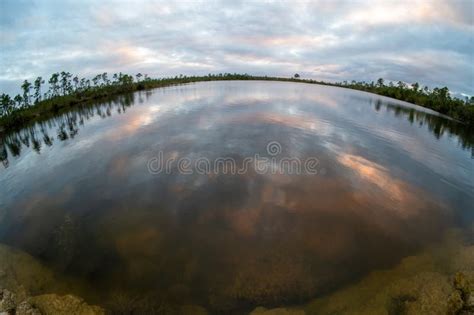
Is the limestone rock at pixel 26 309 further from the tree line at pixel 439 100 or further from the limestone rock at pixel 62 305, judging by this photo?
the tree line at pixel 439 100

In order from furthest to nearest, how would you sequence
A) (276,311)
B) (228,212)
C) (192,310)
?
(228,212), (192,310), (276,311)

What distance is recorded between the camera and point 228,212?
830 centimetres

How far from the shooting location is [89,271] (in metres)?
6.02

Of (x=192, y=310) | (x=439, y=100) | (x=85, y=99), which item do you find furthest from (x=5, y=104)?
(x=439, y=100)

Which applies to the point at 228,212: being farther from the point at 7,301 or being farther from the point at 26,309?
the point at 7,301

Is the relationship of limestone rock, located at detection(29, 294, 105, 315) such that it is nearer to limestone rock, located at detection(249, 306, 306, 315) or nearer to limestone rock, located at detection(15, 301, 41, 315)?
limestone rock, located at detection(15, 301, 41, 315)

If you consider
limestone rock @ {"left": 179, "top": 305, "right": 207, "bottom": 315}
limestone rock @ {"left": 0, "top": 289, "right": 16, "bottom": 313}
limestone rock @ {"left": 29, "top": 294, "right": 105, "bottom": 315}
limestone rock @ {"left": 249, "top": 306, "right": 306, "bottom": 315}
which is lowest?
limestone rock @ {"left": 179, "top": 305, "right": 207, "bottom": 315}

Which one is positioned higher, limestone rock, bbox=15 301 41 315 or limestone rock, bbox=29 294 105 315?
limestone rock, bbox=15 301 41 315

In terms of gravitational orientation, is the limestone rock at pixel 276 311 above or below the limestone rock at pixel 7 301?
below

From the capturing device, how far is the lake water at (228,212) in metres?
5.77

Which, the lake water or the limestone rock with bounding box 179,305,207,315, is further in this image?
the lake water

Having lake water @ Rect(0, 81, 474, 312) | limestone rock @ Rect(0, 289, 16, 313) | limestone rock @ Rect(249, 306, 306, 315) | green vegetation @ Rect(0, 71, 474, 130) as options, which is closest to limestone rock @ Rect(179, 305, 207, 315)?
lake water @ Rect(0, 81, 474, 312)

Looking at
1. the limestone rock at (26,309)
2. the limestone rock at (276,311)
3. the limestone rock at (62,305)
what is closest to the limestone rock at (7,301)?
the limestone rock at (26,309)

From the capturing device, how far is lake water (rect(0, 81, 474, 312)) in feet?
18.9
